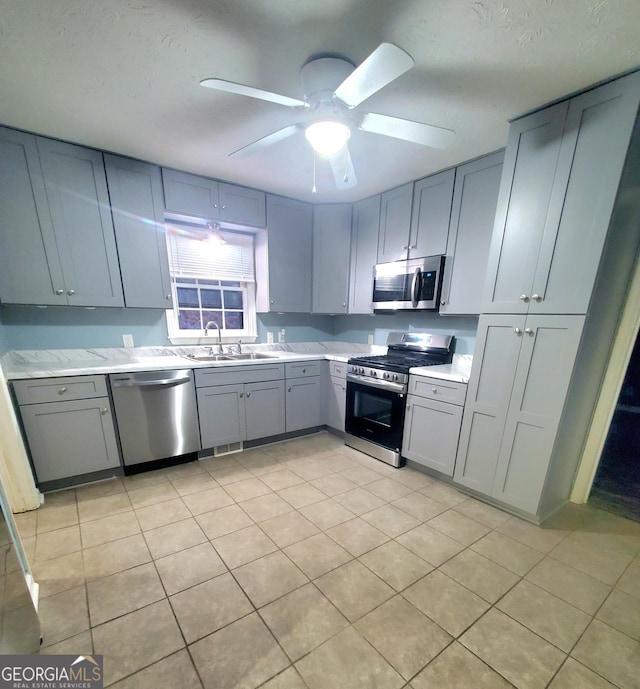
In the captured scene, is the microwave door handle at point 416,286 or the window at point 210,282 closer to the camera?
the microwave door handle at point 416,286

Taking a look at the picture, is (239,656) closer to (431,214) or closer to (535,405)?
(535,405)

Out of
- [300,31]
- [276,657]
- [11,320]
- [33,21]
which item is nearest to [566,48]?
[300,31]

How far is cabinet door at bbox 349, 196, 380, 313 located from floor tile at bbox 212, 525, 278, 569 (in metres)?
2.27

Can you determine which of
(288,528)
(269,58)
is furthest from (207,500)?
(269,58)

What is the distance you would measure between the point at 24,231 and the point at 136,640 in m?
2.65

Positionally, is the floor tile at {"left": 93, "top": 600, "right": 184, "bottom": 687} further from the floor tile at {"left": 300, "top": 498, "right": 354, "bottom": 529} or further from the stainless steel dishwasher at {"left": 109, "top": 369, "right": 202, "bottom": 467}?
the stainless steel dishwasher at {"left": 109, "top": 369, "right": 202, "bottom": 467}

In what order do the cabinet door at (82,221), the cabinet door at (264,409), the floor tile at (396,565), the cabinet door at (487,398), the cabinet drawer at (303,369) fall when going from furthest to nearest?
the cabinet drawer at (303,369) < the cabinet door at (264,409) < the cabinet door at (82,221) < the cabinet door at (487,398) < the floor tile at (396,565)

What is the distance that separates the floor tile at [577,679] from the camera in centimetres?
109

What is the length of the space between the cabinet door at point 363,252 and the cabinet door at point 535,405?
63.2 inches

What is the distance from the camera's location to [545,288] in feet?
5.83

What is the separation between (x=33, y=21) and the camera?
1.19 metres

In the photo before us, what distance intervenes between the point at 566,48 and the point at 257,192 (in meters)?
2.44

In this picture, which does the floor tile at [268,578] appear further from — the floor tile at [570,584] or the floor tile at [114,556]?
the floor tile at [570,584]

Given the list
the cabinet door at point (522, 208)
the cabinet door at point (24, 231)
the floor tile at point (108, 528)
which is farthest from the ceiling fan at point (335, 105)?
the floor tile at point (108, 528)
